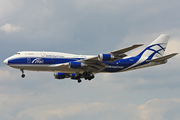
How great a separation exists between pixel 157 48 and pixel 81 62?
20592 mm

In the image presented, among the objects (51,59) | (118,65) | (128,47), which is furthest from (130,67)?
(51,59)

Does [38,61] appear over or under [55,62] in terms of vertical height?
over

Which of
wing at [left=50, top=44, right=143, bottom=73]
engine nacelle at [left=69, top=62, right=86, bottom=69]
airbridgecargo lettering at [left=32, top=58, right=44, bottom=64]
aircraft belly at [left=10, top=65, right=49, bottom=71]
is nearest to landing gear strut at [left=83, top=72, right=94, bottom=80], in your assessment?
wing at [left=50, top=44, right=143, bottom=73]

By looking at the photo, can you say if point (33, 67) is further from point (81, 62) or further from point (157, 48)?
point (157, 48)

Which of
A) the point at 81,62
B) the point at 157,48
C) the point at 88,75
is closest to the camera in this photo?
the point at 81,62

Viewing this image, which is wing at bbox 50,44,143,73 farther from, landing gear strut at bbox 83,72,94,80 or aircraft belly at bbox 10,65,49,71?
aircraft belly at bbox 10,65,49,71

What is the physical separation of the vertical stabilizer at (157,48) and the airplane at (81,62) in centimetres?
23

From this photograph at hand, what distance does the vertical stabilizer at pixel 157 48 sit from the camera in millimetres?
65062

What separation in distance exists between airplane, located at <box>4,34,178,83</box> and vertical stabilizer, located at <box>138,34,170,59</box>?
23 centimetres

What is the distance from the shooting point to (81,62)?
56.0m

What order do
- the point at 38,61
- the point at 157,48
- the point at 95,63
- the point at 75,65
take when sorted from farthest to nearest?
the point at 157,48
the point at 95,63
the point at 75,65
the point at 38,61

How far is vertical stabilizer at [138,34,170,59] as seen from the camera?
65062mm

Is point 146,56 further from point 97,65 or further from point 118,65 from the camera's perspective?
point 97,65

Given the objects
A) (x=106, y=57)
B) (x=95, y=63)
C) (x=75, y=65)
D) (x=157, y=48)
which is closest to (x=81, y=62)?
(x=75, y=65)
